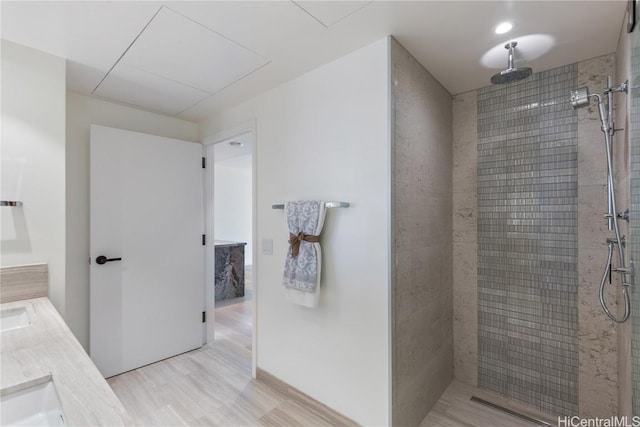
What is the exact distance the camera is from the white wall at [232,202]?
712 cm

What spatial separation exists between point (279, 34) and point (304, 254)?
128 centimetres

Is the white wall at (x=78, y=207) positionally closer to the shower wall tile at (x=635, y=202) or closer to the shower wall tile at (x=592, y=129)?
the shower wall tile at (x=635, y=202)

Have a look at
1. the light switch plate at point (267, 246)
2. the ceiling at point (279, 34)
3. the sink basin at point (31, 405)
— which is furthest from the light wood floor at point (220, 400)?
the ceiling at point (279, 34)

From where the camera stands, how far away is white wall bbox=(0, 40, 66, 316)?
5.49 ft

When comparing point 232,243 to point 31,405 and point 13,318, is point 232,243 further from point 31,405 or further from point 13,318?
point 31,405

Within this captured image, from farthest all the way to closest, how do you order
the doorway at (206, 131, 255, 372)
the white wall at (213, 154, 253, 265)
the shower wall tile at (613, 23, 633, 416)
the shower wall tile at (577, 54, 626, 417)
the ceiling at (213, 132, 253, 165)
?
the white wall at (213, 154, 253, 265), the ceiling at (213, 132, 253, 165), the doorway at (206, 131, 255, 372), the shower wall tile at (577, 54, 626, 417), the shower wall tile at (613, 23, 633, 416)

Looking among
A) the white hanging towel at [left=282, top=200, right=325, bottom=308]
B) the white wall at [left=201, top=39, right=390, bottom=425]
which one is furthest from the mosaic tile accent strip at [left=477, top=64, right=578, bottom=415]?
the white hanging towel at [left=282, top=200, right=325, bottom=308]

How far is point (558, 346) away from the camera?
6.52 ft

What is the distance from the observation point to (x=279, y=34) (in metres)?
1.64

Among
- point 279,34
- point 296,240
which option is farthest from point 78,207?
point 279,34

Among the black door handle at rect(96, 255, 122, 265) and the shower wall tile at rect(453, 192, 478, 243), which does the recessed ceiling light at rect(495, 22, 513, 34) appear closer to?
the shower wall tile at rect(453, 192, 478, 243)

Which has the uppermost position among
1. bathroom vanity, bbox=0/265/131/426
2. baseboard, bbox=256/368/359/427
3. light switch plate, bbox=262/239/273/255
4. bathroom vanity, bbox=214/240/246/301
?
light switch plate, bbox=262/239/273/255

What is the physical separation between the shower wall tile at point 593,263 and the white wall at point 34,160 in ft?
10.6

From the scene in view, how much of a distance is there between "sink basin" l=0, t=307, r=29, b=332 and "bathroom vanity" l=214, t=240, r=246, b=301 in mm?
2947
